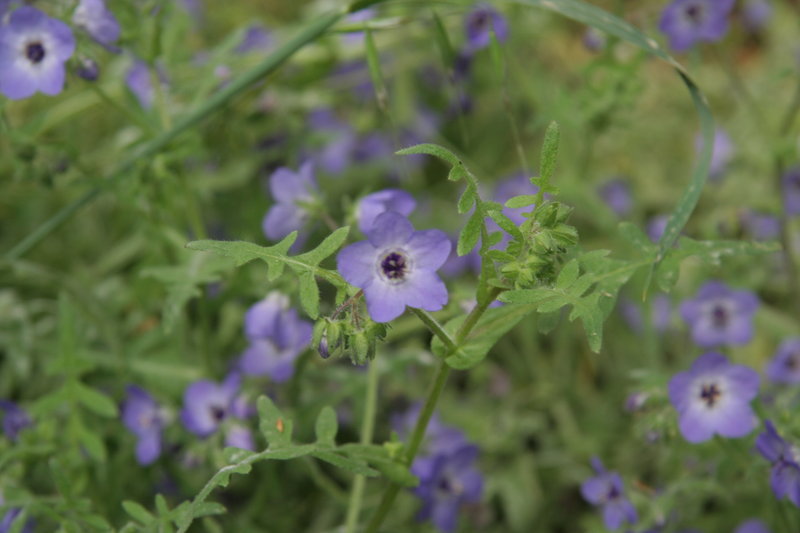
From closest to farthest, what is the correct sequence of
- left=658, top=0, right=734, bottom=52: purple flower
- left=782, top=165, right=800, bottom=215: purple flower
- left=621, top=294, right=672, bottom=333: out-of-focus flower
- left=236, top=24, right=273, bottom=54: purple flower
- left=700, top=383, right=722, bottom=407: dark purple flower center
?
1. left=700, top=383, right=722, bottom=407: dark purple flower center
2. left=658, top=0, right=734, bottom=52: purple flower
3. left=782, top=165, right=800, bottom=215: purple flower
4. left=621, top=294, right=672, bottom=333: out-of-focus flower
5. left=236, top=24, right=273, bottom=54: purple flower

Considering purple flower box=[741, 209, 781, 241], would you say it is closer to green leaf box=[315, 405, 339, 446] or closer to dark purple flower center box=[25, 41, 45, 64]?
green leaf box=[315, 405, 339, 446]

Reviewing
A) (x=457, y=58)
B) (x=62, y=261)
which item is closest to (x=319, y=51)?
(x=457, y=58)

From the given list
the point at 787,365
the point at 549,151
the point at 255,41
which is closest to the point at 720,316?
the point at 787,365

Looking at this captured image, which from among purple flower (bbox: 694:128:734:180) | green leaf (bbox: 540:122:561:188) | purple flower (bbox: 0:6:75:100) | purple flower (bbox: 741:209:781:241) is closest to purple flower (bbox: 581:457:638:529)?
green leaf (bbox: 540:122:561:188)

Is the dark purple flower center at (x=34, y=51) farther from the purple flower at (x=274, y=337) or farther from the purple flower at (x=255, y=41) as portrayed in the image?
the purple flower at (x=255, y=41)

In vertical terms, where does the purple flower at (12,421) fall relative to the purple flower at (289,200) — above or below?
below

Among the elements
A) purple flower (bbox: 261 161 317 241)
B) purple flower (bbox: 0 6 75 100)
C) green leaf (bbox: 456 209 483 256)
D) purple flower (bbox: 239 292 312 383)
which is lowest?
green leaf (bbox: 456 209 483 256)

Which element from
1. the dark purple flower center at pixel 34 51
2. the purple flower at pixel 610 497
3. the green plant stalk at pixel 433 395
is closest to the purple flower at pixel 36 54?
the dark purple flower center at pixel 34 51
